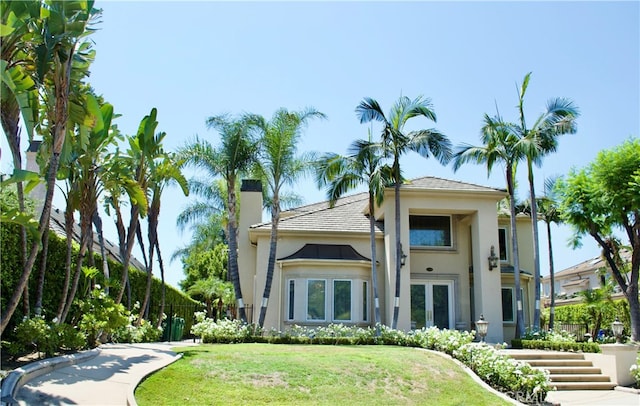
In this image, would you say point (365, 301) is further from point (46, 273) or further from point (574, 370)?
point (46, 273)

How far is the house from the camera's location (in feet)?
73.6

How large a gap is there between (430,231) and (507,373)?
1174 cm

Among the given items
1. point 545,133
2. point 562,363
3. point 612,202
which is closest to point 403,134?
point 545,133

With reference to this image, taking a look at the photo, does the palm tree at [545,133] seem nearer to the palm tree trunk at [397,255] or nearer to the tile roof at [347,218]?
the tile roof at [347,218]

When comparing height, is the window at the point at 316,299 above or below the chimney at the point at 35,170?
below

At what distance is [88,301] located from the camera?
45.0 ft

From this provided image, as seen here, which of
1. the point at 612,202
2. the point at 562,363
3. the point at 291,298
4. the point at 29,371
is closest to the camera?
the point at 29,371

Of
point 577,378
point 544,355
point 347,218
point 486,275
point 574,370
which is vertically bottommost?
point 577,378

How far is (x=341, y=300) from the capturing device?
22.6 metres

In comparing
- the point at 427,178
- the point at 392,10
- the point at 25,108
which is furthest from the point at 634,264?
the point at 25,108

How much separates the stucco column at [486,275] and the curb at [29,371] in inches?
606

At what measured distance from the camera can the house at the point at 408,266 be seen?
2242cm

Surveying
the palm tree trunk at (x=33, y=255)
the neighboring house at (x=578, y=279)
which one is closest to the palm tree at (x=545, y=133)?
the palm tree trunk at (x=33, y=255)

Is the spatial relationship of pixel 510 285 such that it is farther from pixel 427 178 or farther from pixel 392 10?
pixel 392 10
